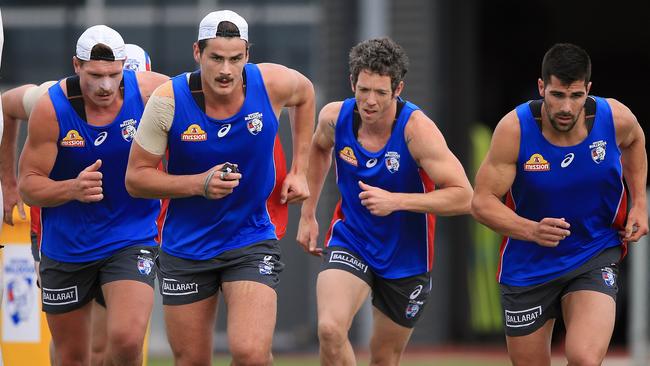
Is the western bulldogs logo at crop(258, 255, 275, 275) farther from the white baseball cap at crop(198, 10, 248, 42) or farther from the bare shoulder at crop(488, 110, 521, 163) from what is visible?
the bare shoulder at crop(488, 110, 521, 163)

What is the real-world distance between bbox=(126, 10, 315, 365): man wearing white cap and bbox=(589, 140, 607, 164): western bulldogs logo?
1895 mm

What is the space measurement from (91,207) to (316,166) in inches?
59.4

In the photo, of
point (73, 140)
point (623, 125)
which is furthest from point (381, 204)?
point (73, 140)

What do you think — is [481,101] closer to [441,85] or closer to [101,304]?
[441,85]

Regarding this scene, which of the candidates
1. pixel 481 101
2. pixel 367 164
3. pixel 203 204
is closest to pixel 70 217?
pixel 203 204

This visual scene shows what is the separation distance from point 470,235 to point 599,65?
6558 millimetres

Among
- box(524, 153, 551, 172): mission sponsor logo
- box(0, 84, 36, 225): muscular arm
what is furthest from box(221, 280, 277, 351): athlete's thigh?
box(0, 84, 36, 225): muscular arm

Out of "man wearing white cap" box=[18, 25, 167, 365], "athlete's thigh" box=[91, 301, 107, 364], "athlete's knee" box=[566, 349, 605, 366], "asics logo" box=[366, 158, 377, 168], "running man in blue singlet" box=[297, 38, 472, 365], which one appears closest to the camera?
"athlete's knee" box=[566, 349, 605, 366]

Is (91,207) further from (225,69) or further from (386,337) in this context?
(386,337)

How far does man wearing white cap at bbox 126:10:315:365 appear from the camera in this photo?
819 centimetres

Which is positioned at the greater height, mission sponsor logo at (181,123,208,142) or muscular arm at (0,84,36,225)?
mission sponsor logo at (181,123,208,142)

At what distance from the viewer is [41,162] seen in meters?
8.78

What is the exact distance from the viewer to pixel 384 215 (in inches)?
330

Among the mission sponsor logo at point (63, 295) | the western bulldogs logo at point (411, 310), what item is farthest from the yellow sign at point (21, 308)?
the western bulldogs logo at point (411, 310)
